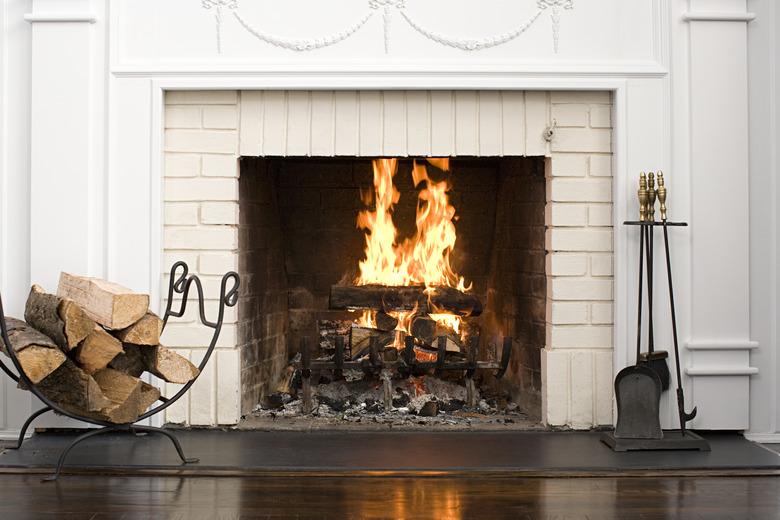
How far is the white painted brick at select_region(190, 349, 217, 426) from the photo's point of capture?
12.3 ft

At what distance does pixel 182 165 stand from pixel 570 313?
170 centimetres

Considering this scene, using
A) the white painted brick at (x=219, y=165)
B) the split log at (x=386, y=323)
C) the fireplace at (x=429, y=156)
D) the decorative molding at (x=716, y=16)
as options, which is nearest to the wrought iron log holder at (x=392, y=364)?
the split log at (x=386, y=323)

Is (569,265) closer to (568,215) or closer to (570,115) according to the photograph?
(568,215)

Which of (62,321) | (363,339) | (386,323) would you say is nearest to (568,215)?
(386,323)

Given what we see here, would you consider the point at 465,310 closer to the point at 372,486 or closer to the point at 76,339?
the point at 372,486

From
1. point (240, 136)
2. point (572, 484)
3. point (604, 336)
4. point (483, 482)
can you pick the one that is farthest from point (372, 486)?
point (240, 136)

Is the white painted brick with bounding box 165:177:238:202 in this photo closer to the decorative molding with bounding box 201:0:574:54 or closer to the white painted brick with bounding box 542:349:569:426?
the decorative molding with bounding box 201:0:574:54

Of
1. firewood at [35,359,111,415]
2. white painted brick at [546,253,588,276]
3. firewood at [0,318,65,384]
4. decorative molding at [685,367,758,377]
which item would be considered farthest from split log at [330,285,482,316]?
firewood at [0,318,65,384]

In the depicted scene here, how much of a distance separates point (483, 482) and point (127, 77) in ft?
6.96

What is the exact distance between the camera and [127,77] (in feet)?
12.2

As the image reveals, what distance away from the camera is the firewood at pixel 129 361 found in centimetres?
328

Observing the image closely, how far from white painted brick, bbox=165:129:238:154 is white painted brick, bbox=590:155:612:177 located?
57.7 inches

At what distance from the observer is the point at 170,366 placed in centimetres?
325

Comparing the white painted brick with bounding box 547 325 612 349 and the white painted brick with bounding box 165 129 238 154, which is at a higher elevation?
the white painted brick with bounding box 165 129 238 154
